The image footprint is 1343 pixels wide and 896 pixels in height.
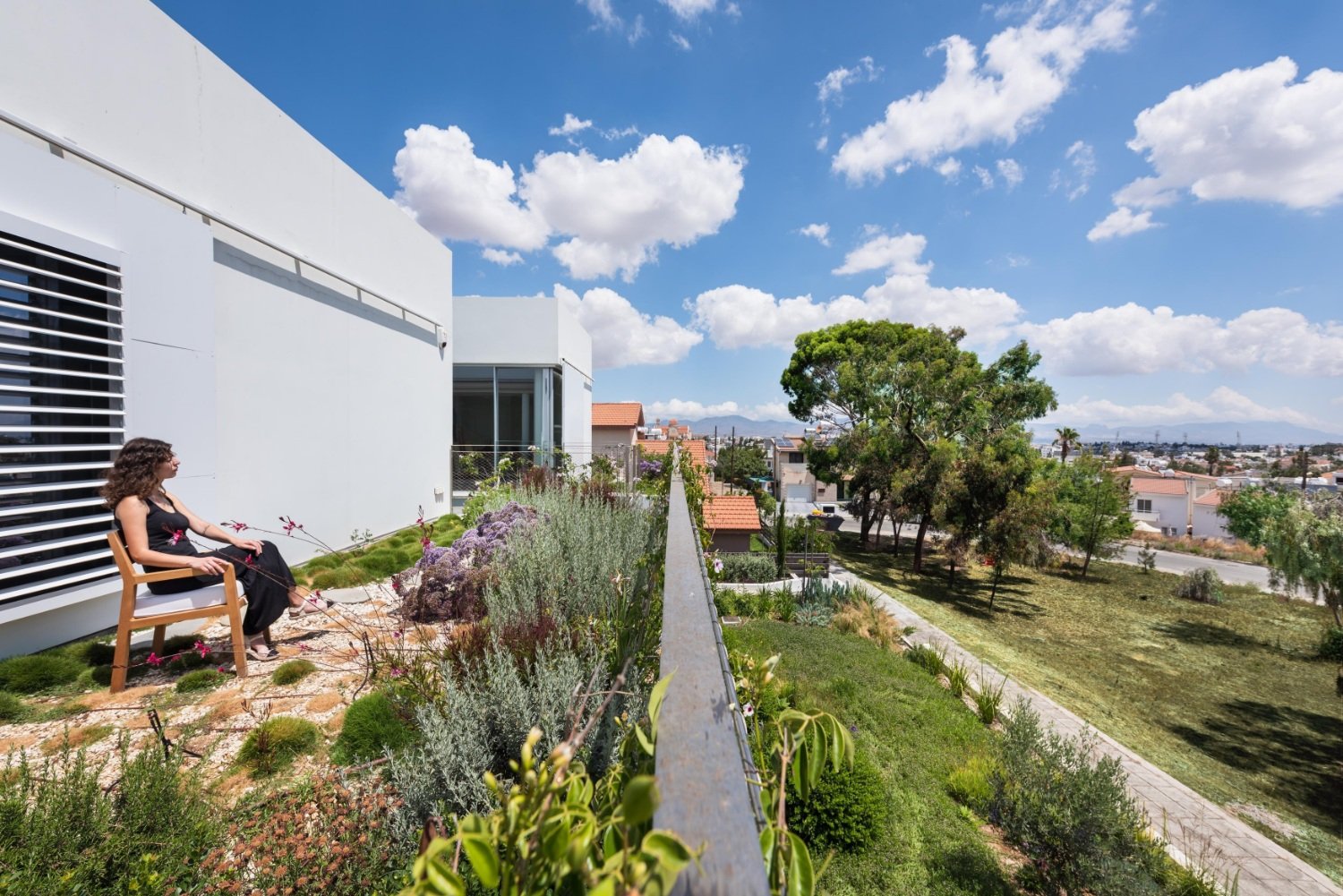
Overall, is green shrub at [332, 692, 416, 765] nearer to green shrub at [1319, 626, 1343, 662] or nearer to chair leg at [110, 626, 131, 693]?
chair leg at [110, 626, 131, 693]

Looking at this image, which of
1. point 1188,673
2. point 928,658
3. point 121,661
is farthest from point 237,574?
point 1188,673

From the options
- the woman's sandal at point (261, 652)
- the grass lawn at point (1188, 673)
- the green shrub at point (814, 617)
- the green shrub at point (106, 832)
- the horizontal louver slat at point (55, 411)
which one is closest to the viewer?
the green shrub at point (106, 832)

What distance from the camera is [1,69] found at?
3260 mm

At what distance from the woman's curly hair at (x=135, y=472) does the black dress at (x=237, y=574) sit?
12 cm

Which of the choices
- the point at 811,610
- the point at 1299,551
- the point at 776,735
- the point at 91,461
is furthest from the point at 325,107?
the point at 1299,551

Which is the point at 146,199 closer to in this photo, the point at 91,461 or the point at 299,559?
the point at 91,461

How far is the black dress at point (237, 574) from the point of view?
3248mm

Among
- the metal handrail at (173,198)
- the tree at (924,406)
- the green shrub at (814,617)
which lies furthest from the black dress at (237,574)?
the tree at (924,406)

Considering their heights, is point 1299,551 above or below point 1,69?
below

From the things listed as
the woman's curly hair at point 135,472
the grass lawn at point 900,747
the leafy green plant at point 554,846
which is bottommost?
the grass lawn at point 900,747

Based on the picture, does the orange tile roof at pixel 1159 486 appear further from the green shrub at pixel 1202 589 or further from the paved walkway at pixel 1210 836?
the paved walkway at pixel 1210 836

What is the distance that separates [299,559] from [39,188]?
154 inches

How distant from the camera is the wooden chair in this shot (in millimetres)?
2846

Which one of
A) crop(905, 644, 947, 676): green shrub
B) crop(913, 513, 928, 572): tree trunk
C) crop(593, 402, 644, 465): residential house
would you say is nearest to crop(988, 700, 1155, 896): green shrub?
crop(905, 644, 947, 676): green shrub
